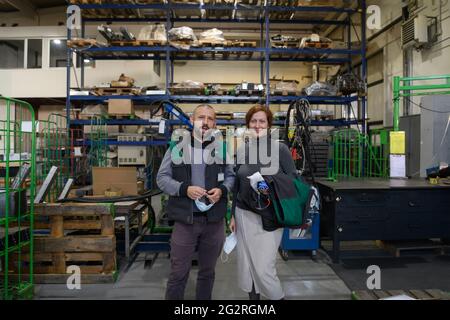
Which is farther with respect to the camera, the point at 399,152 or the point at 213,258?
the point at 399,152

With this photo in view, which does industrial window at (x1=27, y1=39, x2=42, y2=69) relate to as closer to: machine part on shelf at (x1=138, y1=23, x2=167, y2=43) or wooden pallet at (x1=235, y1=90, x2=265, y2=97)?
machine part on shelf at (x1=138, y1=23, x2=167, y2=43)

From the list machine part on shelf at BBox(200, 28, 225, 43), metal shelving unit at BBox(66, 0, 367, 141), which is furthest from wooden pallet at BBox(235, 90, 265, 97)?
machine part on shelf at BBox(200, 28, 225, 43)

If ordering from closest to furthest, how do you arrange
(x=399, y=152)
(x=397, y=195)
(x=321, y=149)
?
1. (x=397, y=195)
2. (x=399, y=152)
3. (x=321, y=149)

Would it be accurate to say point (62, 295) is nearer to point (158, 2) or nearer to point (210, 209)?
point (210, 209)

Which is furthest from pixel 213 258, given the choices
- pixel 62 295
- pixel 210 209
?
pixel 62 295

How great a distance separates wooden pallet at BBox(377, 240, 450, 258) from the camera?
365 centimetres

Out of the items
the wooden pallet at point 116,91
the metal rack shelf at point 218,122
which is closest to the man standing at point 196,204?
the metal rack shelf at point 218,122

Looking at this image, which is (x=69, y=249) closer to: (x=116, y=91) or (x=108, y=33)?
(x=116, y=91)

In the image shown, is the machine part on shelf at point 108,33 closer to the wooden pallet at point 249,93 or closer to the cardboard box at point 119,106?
the cardboard box at point 119,106

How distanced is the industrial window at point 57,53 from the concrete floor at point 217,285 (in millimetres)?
8235

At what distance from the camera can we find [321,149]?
5039 millimetres

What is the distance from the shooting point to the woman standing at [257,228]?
2.03m

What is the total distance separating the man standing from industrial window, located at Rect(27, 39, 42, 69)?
30.7 ft
